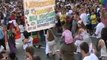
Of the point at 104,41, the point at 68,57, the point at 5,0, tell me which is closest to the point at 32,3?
the point at 104,41

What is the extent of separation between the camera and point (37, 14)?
320 inches

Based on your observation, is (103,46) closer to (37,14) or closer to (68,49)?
(68,49)

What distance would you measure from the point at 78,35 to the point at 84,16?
7.59 metres

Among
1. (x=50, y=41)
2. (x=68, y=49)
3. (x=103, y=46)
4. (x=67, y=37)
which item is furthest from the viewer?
(x=50, y=41)

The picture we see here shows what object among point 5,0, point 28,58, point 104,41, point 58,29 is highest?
point 28,58

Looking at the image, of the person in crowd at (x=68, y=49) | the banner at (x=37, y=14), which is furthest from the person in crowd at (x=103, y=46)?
the banner at (x=37, y=14)

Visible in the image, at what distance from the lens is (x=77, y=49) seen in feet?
37.9

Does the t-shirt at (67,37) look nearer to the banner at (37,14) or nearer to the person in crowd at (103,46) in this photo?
the person in crowd at (103,46)

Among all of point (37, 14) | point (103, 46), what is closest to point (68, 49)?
point (103, 46)

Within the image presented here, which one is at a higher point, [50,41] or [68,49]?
[68,49]

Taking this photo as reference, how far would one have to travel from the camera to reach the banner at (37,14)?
7.93 metres

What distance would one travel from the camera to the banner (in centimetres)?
793

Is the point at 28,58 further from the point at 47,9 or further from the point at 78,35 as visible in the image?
the point at 78,35

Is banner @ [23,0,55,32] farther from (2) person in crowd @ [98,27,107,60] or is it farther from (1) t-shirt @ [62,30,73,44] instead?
(1) t-shirt @ [62,30,73,44]
